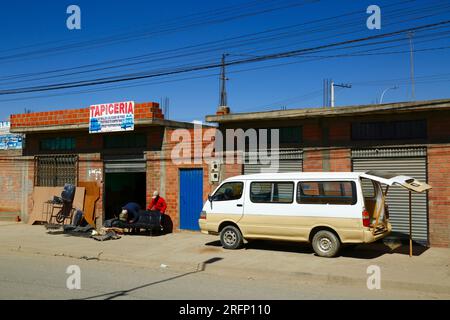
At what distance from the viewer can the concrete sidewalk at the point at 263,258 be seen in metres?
9.74

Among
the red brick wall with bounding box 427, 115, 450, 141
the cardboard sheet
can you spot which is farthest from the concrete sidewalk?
the red brick wall with bounding box 427, 115, 450, 141

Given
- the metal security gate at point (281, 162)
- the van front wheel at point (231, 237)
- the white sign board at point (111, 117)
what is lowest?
the van front wheel at point (231, 237)

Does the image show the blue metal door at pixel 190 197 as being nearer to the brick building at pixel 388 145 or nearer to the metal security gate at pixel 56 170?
the brick building at pixel 388 145

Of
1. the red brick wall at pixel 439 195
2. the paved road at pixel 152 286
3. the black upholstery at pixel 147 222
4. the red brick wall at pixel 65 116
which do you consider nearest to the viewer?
the paved road at pixel 152 286

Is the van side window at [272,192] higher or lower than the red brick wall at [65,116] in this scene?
lower

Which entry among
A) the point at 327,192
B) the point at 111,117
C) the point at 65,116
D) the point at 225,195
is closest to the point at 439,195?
the point at 327,192

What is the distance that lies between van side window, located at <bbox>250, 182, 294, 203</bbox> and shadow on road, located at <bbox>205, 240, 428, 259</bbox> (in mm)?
1463

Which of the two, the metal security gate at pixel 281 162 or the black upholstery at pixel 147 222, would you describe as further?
the black upholstery at pixel 147 222

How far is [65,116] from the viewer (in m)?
19.7

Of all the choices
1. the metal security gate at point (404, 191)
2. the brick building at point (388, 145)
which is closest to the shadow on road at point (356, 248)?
the metal security gate at point (404, 191)

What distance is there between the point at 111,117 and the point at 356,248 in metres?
10.0

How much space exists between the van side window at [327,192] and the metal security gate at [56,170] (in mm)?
10889
